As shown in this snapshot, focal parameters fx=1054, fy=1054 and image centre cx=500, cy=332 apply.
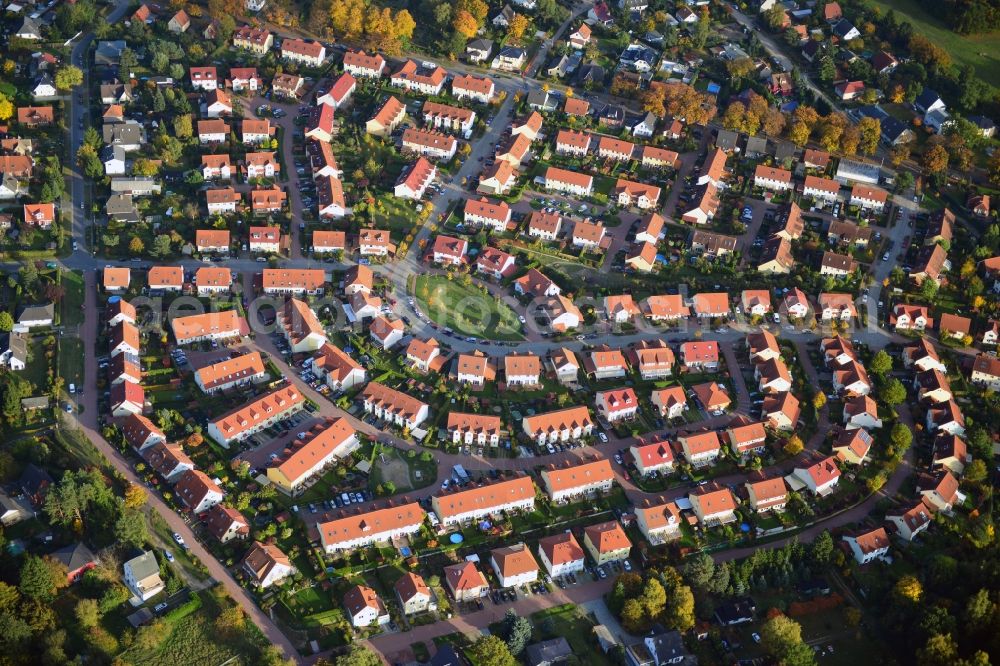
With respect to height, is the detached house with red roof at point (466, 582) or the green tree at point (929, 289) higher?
the green tree at point (929, 289)

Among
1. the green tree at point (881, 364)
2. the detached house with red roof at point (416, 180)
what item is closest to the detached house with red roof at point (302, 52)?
the detached house with red roof at point (416, 180)

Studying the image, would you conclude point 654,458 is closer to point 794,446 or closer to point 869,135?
point 794,446

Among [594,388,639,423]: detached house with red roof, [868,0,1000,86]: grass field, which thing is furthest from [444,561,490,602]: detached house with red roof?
[868,0,1000,86]: grass field

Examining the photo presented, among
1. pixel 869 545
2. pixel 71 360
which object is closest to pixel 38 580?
pixel 71 360

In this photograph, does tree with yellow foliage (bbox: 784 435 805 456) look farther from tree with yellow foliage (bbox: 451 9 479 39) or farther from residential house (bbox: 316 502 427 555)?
tree with yellow foliage (bbox: 451 9 479 39)

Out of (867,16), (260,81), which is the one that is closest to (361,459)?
(260,81)

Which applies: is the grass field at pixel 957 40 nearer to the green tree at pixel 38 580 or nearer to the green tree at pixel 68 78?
the green tree at pixel 68 78

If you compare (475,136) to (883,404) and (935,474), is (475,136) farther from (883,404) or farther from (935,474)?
(935,474)
